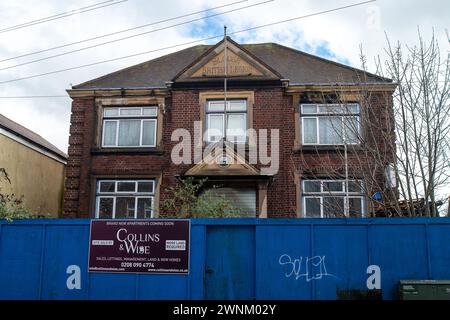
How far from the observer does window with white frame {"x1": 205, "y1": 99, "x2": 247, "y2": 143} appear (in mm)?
16422

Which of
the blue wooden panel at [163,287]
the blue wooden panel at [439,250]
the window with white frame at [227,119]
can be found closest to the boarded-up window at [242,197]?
the window with white frame at [227,119]

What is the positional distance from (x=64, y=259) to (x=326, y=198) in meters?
8.69

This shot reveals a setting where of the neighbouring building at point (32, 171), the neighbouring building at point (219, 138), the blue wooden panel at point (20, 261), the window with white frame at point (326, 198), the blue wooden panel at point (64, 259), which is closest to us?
the blue wooden panel at point (64, 259)

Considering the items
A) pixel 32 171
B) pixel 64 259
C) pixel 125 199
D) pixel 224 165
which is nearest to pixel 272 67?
pixel 224 165

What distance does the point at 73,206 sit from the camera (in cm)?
1678

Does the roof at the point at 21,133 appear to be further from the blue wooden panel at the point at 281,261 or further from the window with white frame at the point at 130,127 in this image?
the blue wooden panel at the point at 281,261

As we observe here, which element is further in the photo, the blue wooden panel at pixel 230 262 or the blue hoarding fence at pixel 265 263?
the blue wooden panel at pixel 230 262

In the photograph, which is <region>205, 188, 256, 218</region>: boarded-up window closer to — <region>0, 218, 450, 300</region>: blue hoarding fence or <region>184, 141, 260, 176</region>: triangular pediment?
<region>184, 141, 260, 176</region>: triangular pediment

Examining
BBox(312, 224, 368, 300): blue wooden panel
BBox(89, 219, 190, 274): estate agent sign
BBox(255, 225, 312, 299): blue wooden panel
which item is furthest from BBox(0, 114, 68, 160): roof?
BBox(312, 224, 368, 300): blue wooden panel

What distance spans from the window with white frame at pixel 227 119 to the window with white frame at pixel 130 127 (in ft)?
7.03

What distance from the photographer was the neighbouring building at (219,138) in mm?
15492

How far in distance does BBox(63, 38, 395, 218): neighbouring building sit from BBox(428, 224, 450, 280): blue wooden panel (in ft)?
20.4

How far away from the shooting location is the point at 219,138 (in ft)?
53.6
